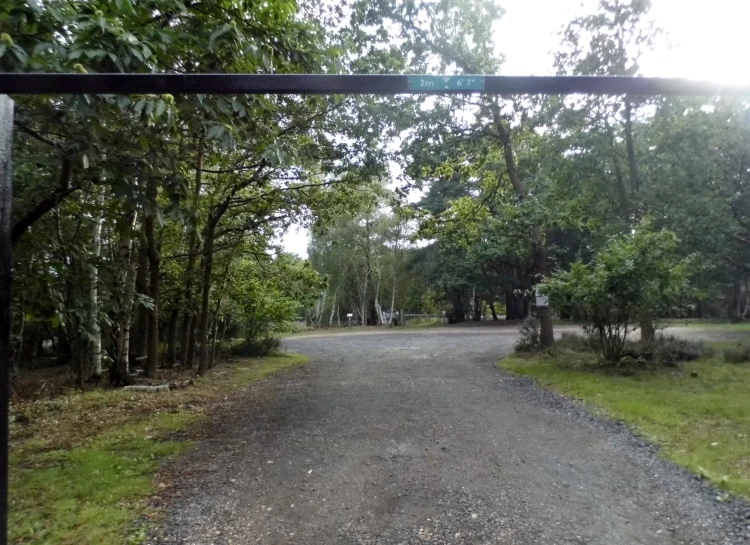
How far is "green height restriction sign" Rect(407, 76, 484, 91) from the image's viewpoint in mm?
2631

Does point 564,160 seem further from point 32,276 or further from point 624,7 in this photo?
point 32,276

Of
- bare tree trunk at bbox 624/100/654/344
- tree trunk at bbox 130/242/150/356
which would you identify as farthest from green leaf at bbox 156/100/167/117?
bare tree trunk at bbox 624/100/654/344

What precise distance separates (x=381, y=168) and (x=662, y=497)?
9456mm

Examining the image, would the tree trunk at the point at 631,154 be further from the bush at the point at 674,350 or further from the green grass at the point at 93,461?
the green grass at the point at 93,461

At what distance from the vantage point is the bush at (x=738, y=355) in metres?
13.4

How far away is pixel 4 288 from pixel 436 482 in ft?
12.9

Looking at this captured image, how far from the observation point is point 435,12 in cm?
1536

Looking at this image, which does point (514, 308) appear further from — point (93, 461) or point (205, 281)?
point (93, 461)

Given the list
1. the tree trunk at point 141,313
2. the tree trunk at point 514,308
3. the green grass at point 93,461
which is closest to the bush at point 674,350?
the green grass at point 93,461

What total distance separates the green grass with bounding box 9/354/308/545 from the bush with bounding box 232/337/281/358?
373 inches

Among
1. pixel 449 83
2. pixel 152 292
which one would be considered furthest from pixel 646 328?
pixel 449 83

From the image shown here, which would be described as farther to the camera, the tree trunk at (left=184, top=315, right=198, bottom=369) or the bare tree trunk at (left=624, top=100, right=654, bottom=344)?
the tree trunk at (left=184, top=315, right=198, bottom=369)

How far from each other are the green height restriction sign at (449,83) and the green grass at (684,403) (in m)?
4.28

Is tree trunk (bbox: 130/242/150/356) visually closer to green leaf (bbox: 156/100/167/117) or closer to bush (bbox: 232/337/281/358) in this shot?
bush (bbox: 232/337/281/358)
